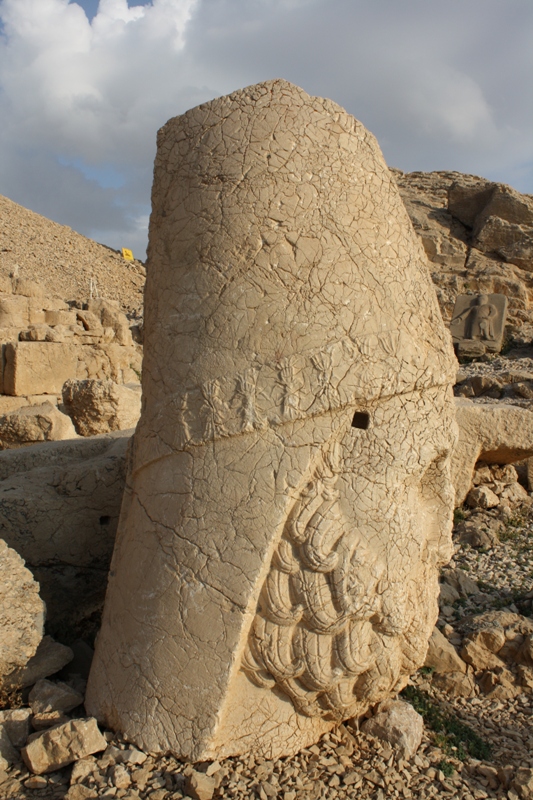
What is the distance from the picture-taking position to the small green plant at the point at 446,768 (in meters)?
1.92

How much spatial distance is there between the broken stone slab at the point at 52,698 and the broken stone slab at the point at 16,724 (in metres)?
0.03


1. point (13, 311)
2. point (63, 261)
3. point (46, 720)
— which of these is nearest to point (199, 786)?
point (46, 720)

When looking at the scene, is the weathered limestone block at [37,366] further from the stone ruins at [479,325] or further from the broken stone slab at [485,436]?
the stone ruins at [479,325]

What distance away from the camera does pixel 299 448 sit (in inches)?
70.4

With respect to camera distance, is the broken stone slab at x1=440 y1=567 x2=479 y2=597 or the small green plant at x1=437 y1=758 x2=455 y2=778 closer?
the small green plant at x1=437 y1=758 x2=455 y2=778

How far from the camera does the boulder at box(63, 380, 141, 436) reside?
4.81 metres

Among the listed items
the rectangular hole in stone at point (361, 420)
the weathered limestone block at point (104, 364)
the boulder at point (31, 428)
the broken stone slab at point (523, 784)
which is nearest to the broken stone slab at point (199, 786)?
the broken stone slab at point (523, 784)

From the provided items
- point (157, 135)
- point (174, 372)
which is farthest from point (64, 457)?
point (157, 135)

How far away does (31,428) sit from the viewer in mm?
4328

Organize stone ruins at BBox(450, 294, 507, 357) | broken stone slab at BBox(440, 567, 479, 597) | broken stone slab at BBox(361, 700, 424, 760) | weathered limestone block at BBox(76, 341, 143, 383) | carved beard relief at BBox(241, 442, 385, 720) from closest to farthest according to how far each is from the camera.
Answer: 1. carved beard relief at BBox(241, 442, 385, 720)
2. broken stone slab at BBox(361, 700, 424, 760)
3. broken stone slab at BBox(440, 567, 479, 597)
4. weathered limestone block at BBox(76, 341, 143, 383)
5. stone ruins at BBox(450, 294, 507, 357)

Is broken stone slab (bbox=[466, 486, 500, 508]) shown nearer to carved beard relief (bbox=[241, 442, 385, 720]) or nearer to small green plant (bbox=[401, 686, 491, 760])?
small green plant (bbox=[401, 686, 491, 760])

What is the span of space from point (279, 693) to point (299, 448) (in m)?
0.73

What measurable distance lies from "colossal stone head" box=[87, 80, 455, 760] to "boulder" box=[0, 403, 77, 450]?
98.9 inches

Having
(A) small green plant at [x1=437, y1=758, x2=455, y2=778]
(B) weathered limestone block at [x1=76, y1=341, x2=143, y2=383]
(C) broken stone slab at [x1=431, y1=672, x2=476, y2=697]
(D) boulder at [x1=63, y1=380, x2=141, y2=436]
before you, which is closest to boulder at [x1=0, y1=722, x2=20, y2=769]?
(A) small green plant at [x1=437, y1=758, x2=455, y2=778]
